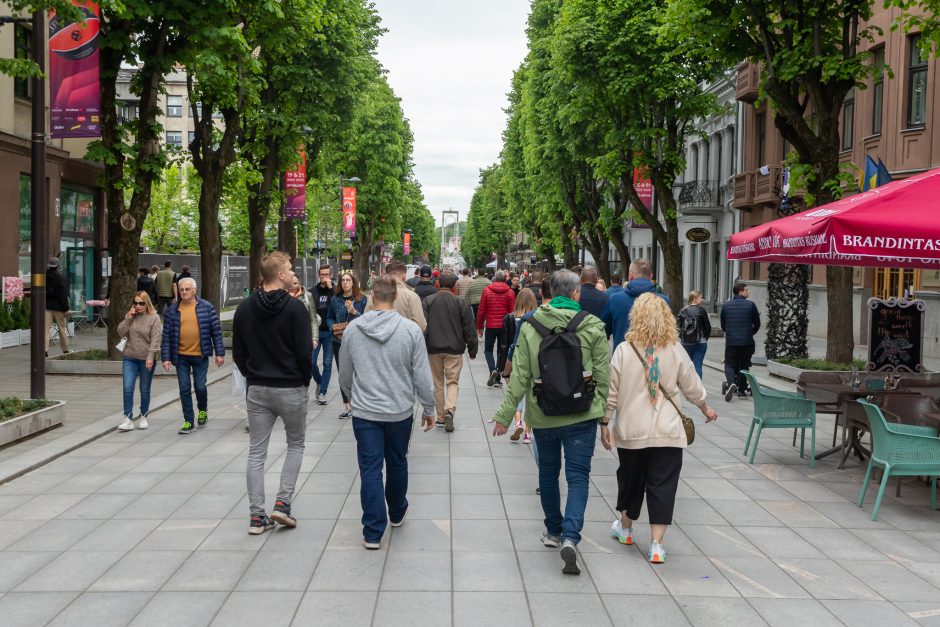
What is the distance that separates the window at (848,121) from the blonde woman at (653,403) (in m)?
22.3

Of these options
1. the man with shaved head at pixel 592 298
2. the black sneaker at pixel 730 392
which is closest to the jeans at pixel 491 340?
the man with shaved head at pixel 592 298

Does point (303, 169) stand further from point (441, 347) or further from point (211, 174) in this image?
point (441, 347)

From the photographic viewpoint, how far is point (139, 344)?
34.9ft

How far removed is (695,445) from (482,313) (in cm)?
528

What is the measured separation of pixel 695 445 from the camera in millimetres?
10531

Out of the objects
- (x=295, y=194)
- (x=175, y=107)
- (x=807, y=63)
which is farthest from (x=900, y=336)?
(x=175, y=107)

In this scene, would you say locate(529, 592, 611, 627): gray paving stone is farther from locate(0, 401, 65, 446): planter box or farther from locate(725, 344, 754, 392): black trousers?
locate(725, 344, 754, 392): black trousers

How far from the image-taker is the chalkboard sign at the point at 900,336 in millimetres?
12172

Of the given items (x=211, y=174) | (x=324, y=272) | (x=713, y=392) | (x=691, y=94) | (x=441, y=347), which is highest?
(x=691, y=94)

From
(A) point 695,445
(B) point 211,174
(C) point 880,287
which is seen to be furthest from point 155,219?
(A) point 695,445

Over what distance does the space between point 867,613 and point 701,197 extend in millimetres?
35522

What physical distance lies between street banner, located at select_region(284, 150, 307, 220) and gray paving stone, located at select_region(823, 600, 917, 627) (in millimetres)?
23671

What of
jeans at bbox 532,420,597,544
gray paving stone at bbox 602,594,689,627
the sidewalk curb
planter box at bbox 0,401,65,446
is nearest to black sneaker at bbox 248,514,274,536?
jeans at bbox 532,420,597,544

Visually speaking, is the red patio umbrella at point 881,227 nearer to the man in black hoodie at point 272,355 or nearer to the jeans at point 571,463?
the jeans at point 571,463
